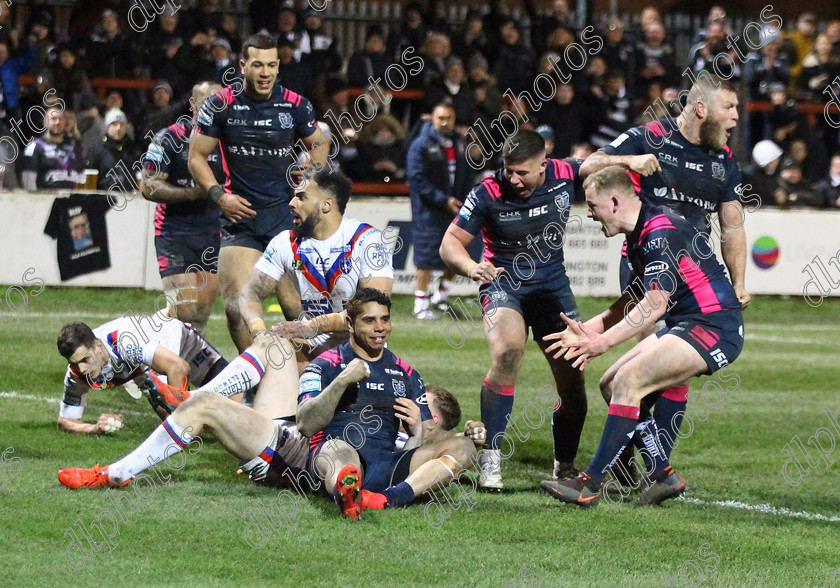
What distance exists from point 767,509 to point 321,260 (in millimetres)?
3289

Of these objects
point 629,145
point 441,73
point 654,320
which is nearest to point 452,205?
point 441,73

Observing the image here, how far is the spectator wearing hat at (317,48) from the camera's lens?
19484 mm

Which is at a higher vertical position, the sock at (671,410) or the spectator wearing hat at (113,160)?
the spectator wearing hat at (113,160)

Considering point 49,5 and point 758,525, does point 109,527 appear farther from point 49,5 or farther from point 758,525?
point 49,5

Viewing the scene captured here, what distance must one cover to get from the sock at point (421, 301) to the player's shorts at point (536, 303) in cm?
772

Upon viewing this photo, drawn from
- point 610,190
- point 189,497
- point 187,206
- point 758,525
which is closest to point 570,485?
point 758,525

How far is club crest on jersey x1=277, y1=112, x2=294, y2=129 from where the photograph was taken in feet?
32.1

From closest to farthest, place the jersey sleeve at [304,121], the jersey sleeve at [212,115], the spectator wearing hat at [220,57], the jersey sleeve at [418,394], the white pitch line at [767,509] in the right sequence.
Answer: the jersey sleeve at [418,394]
the white pitch line at [767,509]
the jersey sleeve at [212,115]
the jersey sleeve at [304,121]
the spectator wearing hat at [220,57]

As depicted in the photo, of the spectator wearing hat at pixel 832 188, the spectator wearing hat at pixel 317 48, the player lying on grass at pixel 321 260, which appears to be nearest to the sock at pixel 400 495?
the player lying on grass at pixel 321 260

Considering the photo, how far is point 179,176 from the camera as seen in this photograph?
11203mm

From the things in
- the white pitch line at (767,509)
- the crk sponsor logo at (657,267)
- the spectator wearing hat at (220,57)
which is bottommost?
the white pitch line at (767,509)

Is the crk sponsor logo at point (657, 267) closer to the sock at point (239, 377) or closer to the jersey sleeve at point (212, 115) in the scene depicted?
the sock at point (239, 377)

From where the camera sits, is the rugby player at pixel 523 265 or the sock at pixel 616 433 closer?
the sock at pixel 616 433

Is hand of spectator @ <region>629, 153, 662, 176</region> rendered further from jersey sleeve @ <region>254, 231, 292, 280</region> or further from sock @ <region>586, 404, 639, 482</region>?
jersey sleeve @ <region>254, 231, 292, 280</region>
